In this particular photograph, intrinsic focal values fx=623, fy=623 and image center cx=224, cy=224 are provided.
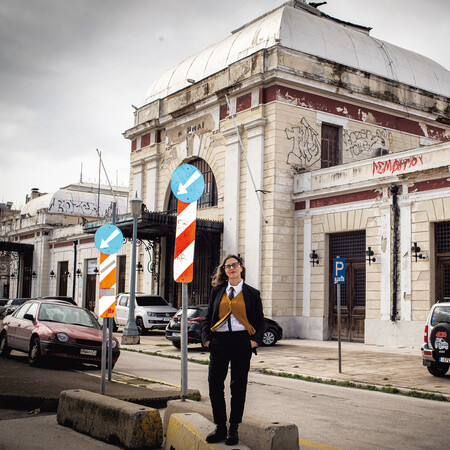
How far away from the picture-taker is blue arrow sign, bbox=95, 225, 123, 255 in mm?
10426

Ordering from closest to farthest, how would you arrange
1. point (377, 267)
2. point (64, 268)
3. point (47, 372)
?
point (47, 372) → point (377, 267) → point (64, 268)

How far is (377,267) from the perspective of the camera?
848 inches

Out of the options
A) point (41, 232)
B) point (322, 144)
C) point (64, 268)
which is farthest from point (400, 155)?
point (41, 232)

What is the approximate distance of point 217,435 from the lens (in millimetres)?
5723

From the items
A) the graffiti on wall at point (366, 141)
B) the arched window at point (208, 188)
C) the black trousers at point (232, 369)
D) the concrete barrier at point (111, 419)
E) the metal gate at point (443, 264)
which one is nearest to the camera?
the black trousers at point (232, 369)

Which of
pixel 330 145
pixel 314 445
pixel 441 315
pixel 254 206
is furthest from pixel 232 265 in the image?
pixel 330 145

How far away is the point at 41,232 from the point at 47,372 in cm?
3722

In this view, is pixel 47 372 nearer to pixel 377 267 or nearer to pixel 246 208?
pixel 377 267

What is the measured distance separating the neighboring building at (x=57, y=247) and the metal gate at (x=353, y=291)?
1618 cm

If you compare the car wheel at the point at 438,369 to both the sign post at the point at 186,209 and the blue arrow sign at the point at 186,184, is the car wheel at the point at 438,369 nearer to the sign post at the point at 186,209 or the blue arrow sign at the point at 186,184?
the sign post at the point at 186,209

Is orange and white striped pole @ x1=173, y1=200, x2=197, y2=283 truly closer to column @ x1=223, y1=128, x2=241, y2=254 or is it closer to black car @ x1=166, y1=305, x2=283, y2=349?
black car @ x1=166, y1=305, x2=283, y2=349

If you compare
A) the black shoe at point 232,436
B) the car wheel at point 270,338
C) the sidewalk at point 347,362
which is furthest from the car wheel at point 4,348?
the black shoe at point 232,436

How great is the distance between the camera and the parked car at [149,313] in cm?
2594

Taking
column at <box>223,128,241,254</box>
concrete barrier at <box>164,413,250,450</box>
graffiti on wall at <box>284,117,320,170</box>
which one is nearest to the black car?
column at <box>223,128,241,254</box>
